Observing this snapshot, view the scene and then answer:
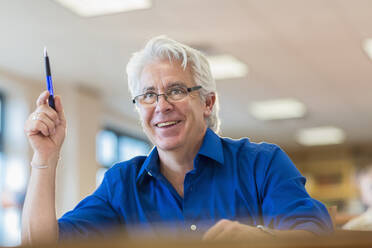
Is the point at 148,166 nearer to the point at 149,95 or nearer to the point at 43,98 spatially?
the point at 149,95

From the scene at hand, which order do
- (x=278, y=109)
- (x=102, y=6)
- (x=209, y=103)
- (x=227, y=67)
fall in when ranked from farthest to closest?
(x=278, y=109) < (x=227, y=67) < (x=102, y=6) < (x=209, y=103)

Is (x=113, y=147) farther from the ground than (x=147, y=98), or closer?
closer

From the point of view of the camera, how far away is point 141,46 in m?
5.77


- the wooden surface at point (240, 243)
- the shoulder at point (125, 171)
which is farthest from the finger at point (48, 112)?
the wooden surface at point (240, 243)

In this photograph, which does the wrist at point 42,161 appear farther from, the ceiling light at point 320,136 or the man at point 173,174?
the ceiling light at point 320,136

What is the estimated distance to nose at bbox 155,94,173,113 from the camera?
161 centimetres

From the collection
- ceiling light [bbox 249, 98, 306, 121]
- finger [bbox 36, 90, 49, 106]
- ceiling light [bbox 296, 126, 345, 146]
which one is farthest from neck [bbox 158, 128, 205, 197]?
ceiling light [bbox 296, 126, 345, 146]

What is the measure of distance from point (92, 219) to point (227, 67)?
5276mm

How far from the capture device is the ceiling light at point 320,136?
11.1 meters

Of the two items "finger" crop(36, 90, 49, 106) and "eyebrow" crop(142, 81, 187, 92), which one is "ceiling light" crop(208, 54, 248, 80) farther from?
"finger" crop(36, 90, 49, 106)

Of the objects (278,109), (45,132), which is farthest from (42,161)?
(278,109)

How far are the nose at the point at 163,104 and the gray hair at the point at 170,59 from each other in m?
0.09

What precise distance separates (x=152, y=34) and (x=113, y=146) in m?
4.47

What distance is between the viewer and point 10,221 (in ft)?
22.1
